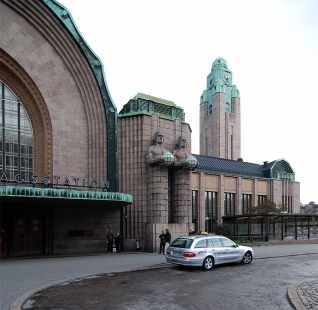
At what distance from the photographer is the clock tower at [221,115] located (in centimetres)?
8688

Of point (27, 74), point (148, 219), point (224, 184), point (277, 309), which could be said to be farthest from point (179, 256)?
Answer: point (224, 184)

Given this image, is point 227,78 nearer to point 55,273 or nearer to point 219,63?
point 219,63

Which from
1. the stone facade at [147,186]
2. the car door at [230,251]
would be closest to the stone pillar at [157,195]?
the stone facade at [147,186]

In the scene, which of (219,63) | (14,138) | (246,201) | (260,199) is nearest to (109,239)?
(14,138)

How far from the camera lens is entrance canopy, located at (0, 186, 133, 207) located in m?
18.8

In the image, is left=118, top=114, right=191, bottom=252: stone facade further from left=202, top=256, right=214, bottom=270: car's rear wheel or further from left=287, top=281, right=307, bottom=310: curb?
A: left=287, top=281, right=307, bottom=310: curb

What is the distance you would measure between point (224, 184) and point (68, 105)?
3765cm

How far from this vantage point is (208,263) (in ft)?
56.5

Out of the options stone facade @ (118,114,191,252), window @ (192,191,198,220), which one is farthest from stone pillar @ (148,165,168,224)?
window @ (192,191,198,220)

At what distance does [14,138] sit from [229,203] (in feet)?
137

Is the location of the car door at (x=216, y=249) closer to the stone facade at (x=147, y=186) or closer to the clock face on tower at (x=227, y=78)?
the stone facade at (x=147, y=186)

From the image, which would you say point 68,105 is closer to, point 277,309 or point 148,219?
point 148,219

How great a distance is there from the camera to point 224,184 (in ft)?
193

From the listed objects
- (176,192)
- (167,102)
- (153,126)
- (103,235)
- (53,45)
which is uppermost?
(53,45)
